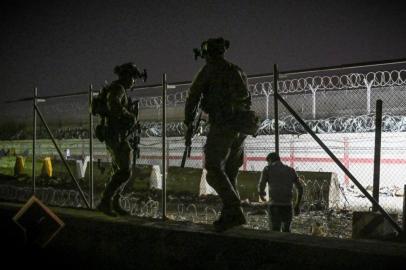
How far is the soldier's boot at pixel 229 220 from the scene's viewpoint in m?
5.02

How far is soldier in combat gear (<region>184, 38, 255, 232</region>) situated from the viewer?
16.4ft

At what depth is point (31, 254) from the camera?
6.72 m

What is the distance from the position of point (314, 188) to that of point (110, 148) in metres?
8.59

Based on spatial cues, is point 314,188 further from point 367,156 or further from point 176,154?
point 176,154

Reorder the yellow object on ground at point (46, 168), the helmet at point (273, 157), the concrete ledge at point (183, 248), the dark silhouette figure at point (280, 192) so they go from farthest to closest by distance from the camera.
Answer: the yellow object on ground at point (46, 168), the dark silhouette figure at point (280, 192), the helmet at point (273, 157), the concrete ledge at point (183, 248)

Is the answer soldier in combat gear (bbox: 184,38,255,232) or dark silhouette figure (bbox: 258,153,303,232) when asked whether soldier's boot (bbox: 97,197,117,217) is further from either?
dark silhouette figure (bbox: 258,153,303,232)

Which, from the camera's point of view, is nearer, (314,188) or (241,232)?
(241,232)

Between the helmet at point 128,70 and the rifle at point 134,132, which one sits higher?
the helmet at point 128,70

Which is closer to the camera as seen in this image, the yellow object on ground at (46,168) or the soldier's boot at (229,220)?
the soldier's boot at (229,220)

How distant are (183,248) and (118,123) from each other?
2104mm

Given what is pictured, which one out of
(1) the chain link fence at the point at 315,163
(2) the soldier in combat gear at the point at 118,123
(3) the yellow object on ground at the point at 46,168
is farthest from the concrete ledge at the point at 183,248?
(3) the yellow object on ground at the point at 46,168

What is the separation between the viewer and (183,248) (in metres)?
5.13

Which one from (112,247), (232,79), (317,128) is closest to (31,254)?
(112,247)

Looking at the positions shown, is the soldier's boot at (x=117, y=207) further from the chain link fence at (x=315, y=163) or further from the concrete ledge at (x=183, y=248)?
the chain link fence at (x=315, y=163)
